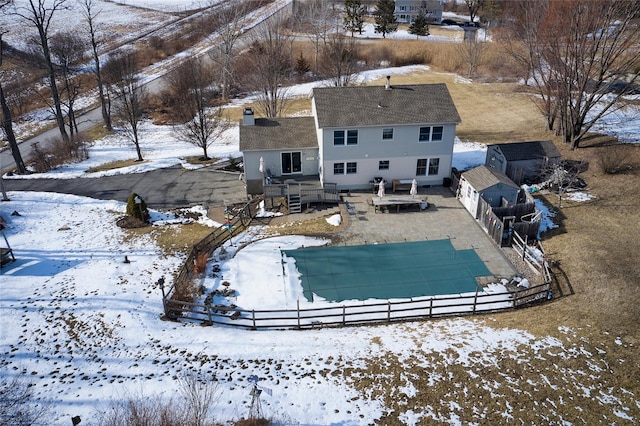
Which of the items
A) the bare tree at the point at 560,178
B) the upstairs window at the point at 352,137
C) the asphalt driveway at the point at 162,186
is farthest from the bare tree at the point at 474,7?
the asphalt driveway at the point at 162,186

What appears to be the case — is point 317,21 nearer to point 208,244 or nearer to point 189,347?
point 208,244

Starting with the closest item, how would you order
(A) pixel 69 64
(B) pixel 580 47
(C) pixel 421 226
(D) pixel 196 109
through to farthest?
(C) pixel 421 226, (B) pixel 580 47, (D) pixel 196 109, (A) pixel 69 64

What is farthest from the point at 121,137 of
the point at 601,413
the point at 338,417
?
the point at 601,413

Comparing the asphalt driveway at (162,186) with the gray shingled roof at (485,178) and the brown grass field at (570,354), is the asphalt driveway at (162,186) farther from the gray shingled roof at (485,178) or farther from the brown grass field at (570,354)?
the brown grass field at (570,354)

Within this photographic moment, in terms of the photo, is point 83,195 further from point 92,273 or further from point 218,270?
point 218,270

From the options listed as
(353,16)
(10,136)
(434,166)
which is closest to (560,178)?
(434,166)
